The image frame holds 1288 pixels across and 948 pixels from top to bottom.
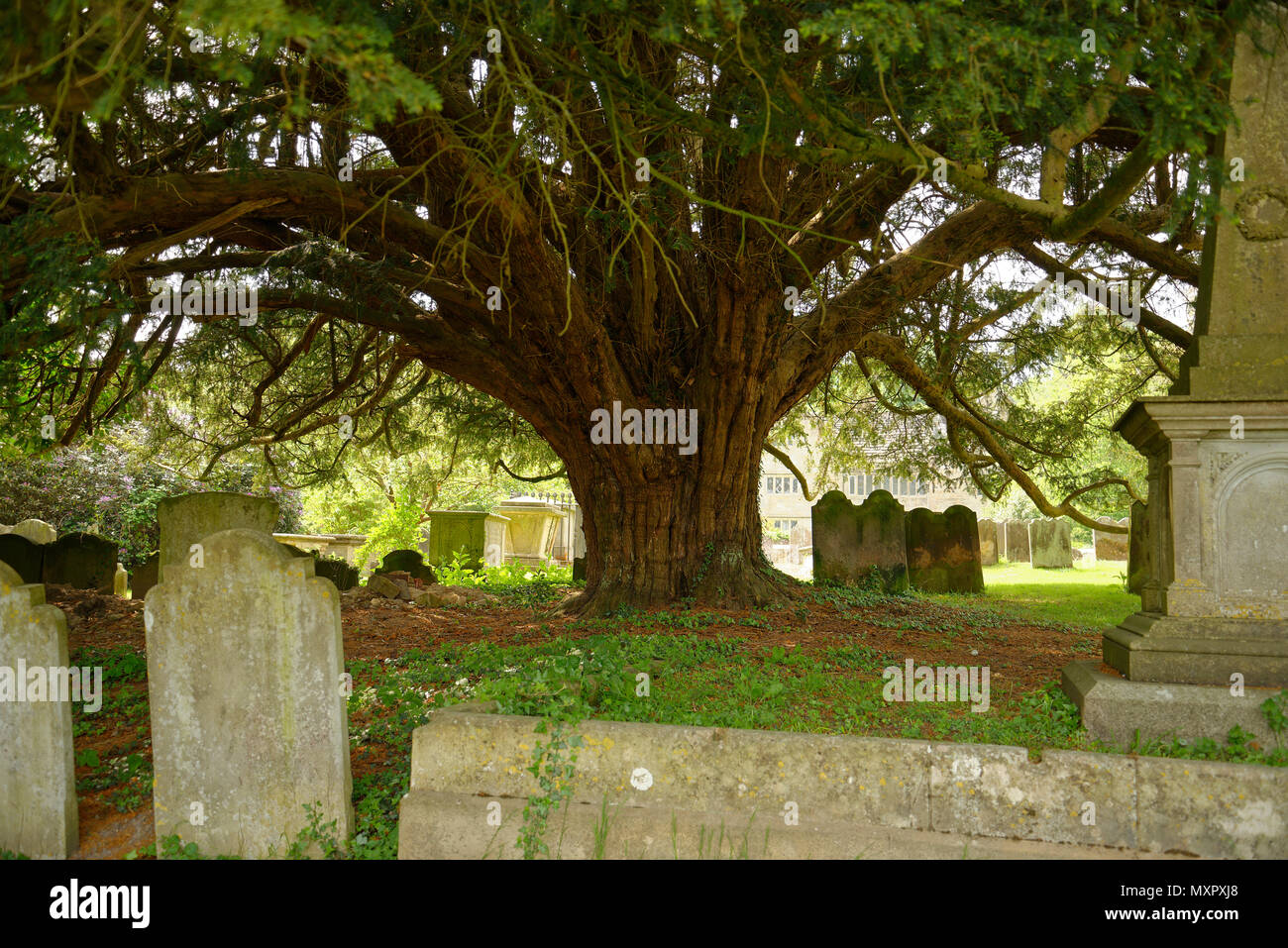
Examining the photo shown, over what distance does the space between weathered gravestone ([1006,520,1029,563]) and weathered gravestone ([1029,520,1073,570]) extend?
1.85m

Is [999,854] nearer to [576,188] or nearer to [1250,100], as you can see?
[1250,100]

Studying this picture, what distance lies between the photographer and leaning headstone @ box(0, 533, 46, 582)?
10.8 m

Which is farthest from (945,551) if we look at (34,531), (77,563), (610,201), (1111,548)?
(1111,548)

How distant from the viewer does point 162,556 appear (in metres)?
6.58

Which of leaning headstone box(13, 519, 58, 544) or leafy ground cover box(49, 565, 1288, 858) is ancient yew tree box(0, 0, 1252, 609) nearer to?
leafy ground cover box(49, 565, 1288, 858)

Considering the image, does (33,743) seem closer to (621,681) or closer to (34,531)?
(621,681)

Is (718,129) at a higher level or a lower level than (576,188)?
lower

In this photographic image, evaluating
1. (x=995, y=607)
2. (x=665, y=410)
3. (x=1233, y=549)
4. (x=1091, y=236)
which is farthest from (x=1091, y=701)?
(x=995, y=607)

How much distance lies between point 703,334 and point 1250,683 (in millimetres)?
5419

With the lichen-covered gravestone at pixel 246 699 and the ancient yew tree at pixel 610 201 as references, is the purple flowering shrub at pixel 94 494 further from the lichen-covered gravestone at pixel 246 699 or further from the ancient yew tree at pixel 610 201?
the lichen-covered gravestone at pixel 246 699

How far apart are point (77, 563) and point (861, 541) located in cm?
1070

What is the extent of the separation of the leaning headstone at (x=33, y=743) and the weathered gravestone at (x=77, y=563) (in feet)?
25.2

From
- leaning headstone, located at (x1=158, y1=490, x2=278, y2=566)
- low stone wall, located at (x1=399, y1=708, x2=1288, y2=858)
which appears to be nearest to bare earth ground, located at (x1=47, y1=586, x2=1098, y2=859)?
low stone wall, located at (x1=399, y1=708, x2=1288, y2=858)

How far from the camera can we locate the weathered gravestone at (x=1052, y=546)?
75.4 ft
